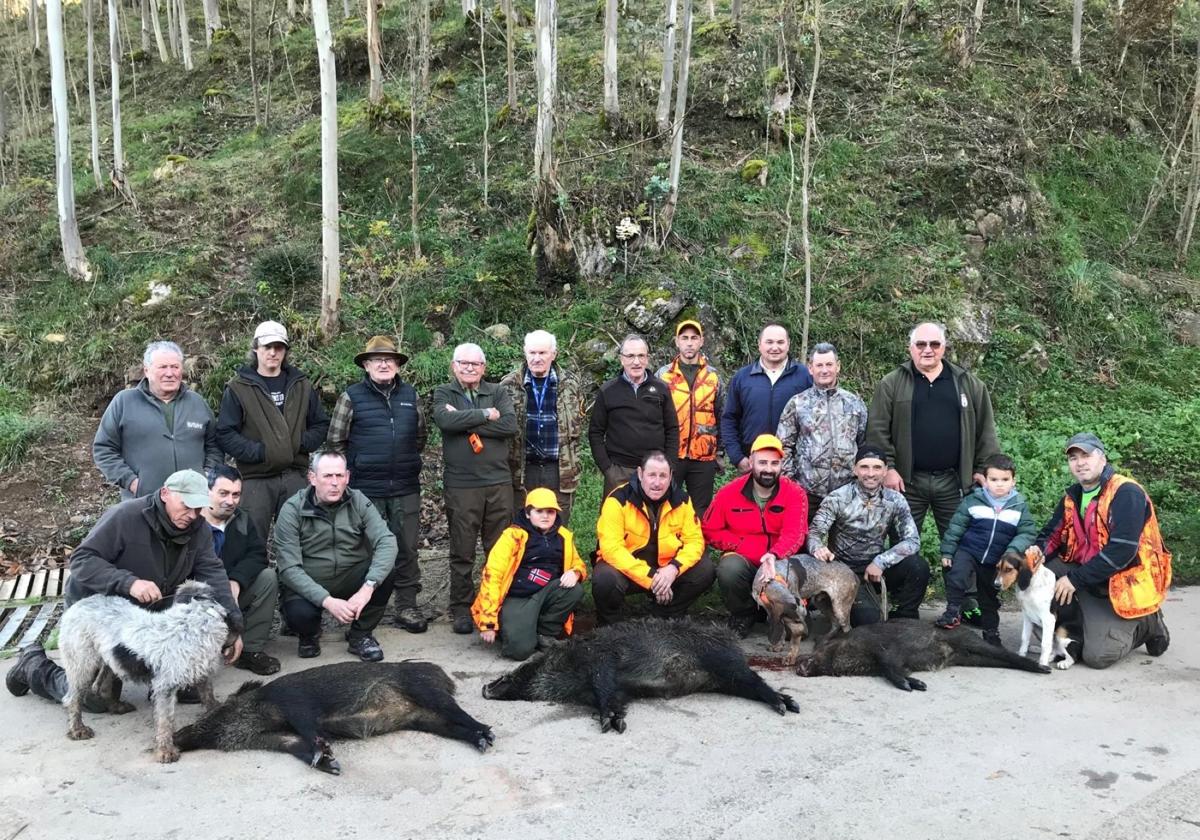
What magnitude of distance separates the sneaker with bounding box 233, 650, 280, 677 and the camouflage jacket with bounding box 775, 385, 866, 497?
12.6 ft

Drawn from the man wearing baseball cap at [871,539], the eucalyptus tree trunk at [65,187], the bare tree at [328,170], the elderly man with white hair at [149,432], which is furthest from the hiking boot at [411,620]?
the eucalyptus tree trunk at [65,187]

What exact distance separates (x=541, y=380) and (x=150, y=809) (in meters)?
3.74

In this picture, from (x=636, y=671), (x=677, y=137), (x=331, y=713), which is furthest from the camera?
(x=677, y=137)

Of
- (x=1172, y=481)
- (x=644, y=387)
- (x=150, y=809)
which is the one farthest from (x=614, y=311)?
(x=150, y=809)

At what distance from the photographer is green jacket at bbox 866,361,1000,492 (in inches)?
241

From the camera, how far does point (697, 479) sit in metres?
6.84

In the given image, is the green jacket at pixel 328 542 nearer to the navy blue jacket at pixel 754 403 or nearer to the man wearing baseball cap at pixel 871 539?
the navy blue jacket at pixel 754 403

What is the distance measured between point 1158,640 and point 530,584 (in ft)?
13.6

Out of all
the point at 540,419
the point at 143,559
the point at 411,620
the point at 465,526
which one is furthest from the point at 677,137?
the point at 143,559

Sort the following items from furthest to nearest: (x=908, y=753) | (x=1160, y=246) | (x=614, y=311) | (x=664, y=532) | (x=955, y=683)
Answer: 1. (x=1160, y=246)
2. (x=614, y=311)
3. (x=664, y=532)
4. (x=955, y=683)
5. (x=908, y=753)

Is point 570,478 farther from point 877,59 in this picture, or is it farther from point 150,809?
point 877,59

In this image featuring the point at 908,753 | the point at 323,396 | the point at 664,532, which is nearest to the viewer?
the point at 908,753

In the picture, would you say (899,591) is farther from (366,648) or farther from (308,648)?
(308,648)

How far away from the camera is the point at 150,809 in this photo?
3.65m
